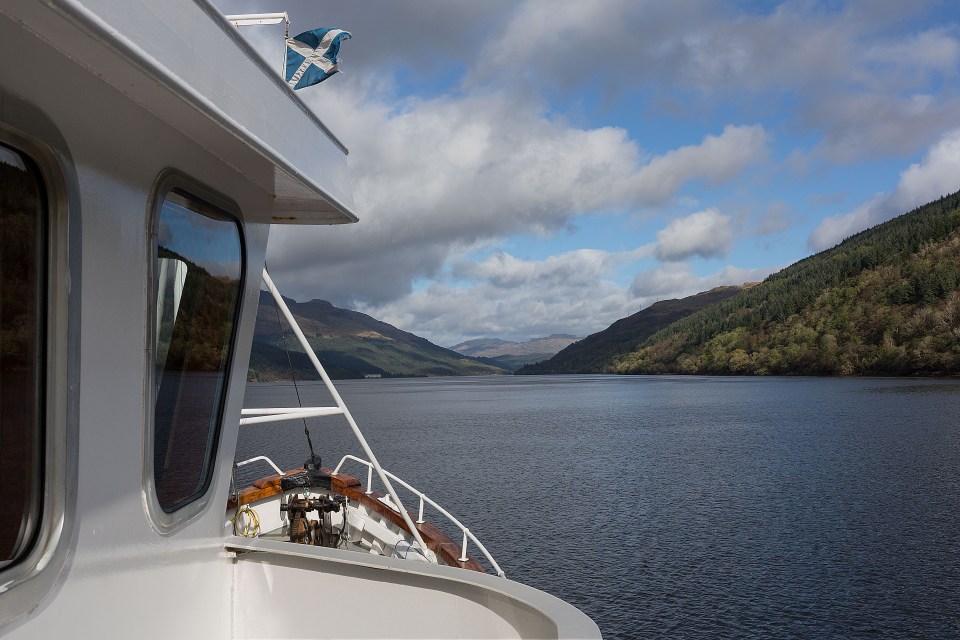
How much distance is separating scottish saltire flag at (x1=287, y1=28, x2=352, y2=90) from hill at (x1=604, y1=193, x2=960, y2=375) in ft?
460

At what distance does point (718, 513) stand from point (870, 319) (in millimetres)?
143656

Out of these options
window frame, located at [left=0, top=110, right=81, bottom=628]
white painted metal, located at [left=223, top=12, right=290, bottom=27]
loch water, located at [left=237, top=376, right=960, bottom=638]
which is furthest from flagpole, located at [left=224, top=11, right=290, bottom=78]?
loch water, located at [left=237, top=376, right=960, bottom=638]

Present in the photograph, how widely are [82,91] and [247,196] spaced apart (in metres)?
1.57

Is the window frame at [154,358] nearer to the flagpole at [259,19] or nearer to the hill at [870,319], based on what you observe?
the flagpole at [259,19]

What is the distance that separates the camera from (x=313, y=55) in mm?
5793

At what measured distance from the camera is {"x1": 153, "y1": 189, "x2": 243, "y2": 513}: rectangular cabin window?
3.51m

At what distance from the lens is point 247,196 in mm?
4180

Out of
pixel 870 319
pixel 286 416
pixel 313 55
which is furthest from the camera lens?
pixel 870 319

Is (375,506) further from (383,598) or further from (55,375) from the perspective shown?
(55,375)

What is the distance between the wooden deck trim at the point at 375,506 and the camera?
9.92 m

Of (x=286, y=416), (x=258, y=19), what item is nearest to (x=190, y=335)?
(x=258, y=19)

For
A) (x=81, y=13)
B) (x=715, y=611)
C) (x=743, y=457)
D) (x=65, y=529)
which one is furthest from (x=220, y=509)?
(x=743, y=457)

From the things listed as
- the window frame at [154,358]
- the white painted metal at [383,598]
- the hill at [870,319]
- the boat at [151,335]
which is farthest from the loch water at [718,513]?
the hill at [870,319]

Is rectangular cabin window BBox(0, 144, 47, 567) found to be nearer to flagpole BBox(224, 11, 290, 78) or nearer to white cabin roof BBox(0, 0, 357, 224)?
white cabin roof BBox(0, 0, 357, 224)
